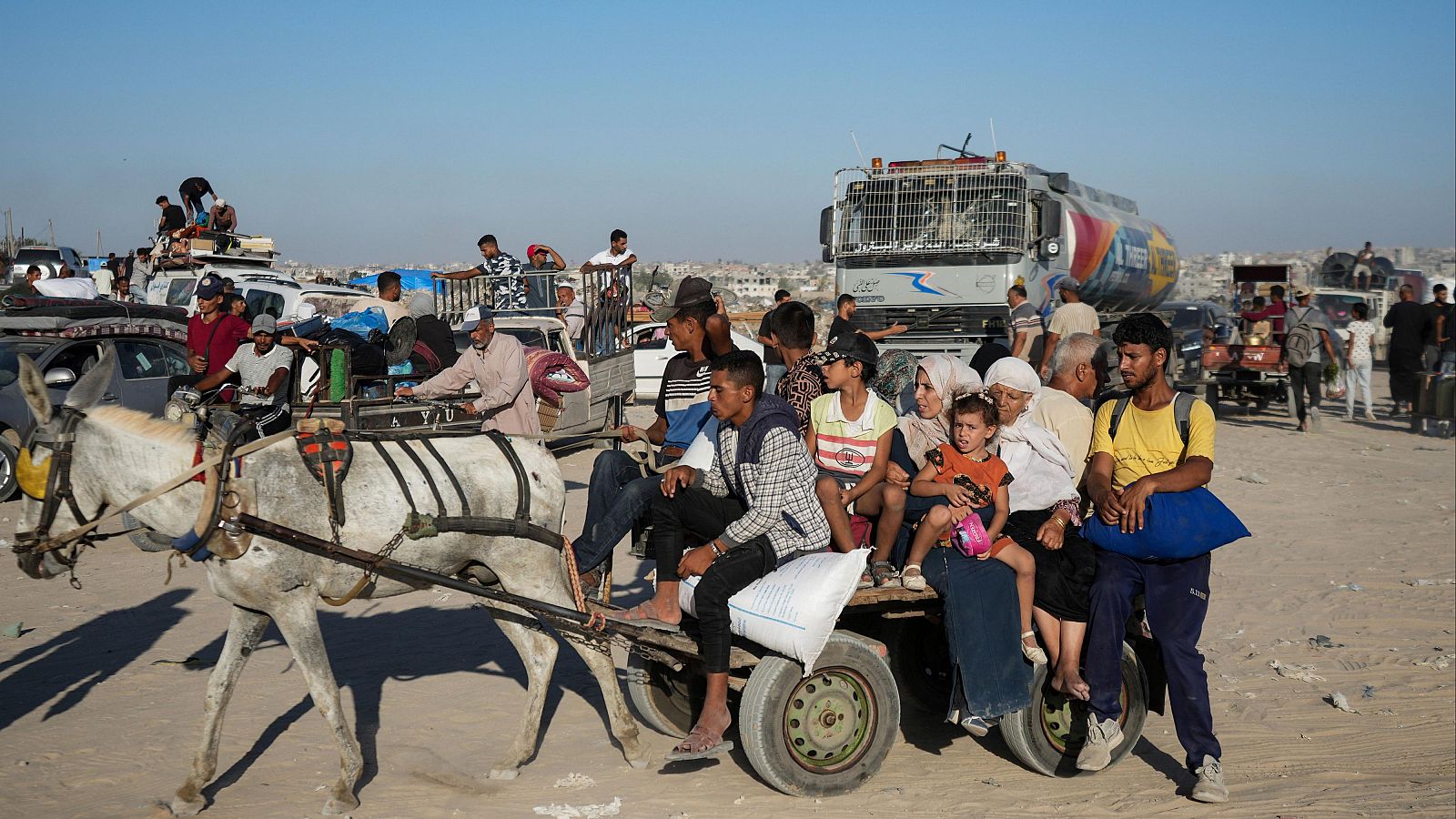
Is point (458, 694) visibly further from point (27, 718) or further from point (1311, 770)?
point (1311, 770)

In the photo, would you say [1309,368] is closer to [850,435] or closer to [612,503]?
[850,435]

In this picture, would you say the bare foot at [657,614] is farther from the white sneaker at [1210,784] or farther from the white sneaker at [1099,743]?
the white sneaker at [1210,784]

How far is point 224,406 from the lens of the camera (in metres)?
10.4

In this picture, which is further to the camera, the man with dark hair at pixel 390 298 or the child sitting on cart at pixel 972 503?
the man with dark hair at pixel 390 298

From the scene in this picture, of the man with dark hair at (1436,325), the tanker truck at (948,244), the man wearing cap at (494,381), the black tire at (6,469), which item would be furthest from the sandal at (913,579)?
the man with dark hair at (1436,325)

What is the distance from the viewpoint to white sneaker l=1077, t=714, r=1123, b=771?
579cm

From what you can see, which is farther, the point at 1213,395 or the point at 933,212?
the point at 1213,395

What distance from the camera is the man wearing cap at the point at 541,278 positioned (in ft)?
53.3

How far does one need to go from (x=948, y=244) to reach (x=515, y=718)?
1282 centimetres

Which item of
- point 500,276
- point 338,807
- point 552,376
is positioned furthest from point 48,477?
point 500,276

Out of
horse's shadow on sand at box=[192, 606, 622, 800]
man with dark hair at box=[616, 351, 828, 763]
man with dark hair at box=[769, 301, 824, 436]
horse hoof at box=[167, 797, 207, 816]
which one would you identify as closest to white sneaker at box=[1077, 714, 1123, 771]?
man with dark hair at box=[616, 351, 828, 763]

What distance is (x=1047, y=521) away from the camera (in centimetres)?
588

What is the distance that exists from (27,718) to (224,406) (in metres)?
4.25

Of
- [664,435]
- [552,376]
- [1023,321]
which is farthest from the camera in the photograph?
[1023,321]
